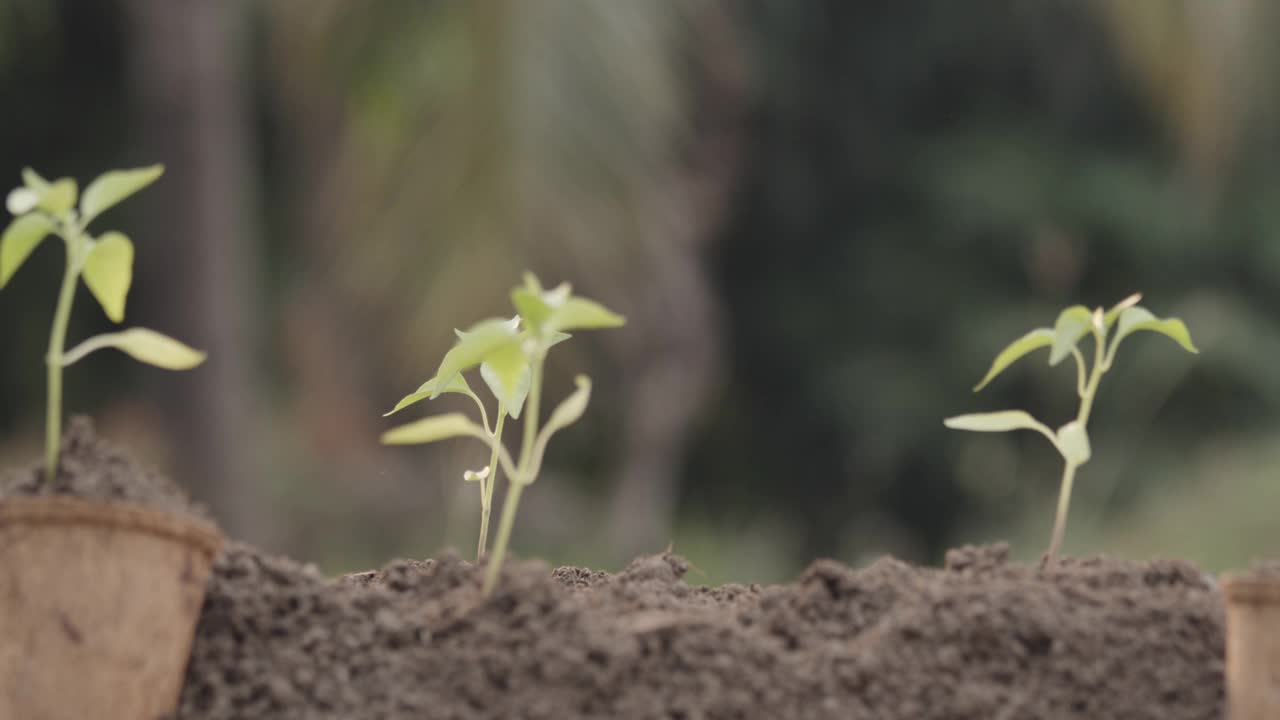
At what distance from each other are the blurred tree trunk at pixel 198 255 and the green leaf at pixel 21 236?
4283mm

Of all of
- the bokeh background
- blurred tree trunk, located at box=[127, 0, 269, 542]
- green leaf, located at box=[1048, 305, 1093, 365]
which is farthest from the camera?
the bokeh background

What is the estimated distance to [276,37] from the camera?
7.03m

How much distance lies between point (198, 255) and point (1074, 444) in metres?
4.57

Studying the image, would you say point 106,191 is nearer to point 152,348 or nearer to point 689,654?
point 152,348

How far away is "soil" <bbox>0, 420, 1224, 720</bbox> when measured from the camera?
711 millimetres

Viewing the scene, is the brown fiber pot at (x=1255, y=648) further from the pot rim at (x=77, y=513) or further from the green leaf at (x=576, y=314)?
the pot rim at (x=77, y=513)

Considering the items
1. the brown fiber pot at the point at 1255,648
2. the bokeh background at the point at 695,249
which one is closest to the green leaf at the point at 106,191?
the brown fiber pot at the point at 1255,648

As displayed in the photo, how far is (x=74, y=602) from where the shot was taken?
67cm

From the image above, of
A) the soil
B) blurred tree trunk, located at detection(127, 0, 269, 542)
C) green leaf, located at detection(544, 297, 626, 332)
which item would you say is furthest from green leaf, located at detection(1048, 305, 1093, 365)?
blurred tree trunk, located at detection(127, 0, 269, 542)

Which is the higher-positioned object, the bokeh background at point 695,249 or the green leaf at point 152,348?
the bokeh background at point 695,249

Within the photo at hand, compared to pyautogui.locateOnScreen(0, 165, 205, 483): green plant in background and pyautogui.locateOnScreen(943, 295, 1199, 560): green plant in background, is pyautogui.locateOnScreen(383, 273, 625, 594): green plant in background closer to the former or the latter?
pyautogui.locateOnScreen(0, 165, 205, 483): green plant in background

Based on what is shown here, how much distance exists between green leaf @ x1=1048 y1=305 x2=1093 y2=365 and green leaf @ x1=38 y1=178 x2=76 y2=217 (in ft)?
1.81

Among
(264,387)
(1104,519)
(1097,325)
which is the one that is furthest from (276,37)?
(1097,325)

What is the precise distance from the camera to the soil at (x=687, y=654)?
71 cm
